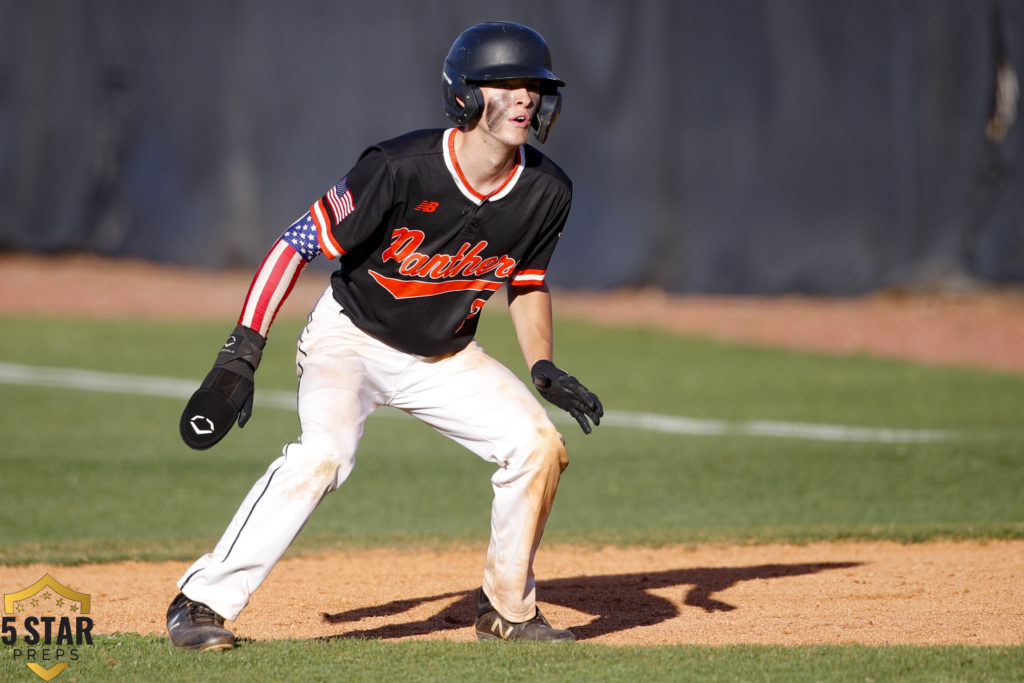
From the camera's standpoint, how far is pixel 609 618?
4.98 metres

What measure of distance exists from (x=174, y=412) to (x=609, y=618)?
5879 millimetres

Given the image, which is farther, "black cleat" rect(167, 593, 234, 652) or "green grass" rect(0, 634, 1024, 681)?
"black cleat" rect(167, 593, 234, 652)

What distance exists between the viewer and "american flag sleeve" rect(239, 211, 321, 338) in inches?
163

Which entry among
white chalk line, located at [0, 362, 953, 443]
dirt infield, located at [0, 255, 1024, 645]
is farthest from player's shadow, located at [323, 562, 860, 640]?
white chalk line, located at [0, 362, 953, 443]

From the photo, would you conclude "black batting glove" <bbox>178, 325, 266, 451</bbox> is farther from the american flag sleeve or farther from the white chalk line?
the white chalk line

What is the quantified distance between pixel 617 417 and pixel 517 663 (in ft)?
20.0

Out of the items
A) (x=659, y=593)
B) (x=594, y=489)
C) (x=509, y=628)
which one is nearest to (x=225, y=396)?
(x=509, y=628)

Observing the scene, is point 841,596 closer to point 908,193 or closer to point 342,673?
point 342,673

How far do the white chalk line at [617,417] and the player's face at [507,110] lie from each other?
5200mm

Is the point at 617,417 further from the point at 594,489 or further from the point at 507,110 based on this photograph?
the point at 507,110

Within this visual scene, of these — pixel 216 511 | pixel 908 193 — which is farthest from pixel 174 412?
pixel 908 193

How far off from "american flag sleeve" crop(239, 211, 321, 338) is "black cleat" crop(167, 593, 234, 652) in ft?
3.00

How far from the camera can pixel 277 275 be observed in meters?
4.16

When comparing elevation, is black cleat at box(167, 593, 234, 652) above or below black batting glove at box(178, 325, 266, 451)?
below
